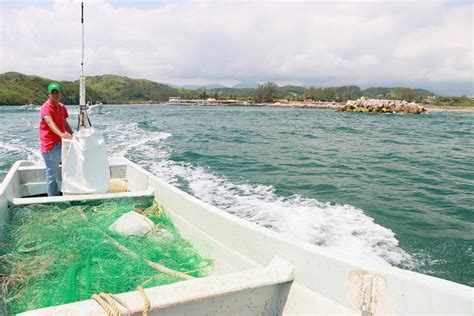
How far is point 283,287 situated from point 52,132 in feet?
15.5

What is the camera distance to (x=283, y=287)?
2.98 metres

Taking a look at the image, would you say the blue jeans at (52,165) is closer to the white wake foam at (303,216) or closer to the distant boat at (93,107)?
the distant boat at (93,107)

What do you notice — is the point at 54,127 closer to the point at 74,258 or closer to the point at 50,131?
the point at 50,131

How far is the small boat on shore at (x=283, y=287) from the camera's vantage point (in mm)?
2244

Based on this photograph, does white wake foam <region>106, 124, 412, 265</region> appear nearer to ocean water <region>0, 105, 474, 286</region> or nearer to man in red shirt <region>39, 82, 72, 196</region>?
ocean water <region>0, 105, 474, 286</region>

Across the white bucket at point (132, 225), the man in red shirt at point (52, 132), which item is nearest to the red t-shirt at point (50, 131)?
the man in red shirt at point (52, 132)

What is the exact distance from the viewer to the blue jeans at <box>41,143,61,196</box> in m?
5.84

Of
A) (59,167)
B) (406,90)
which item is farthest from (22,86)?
(59,167)

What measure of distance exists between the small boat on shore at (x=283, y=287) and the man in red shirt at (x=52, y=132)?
10.8 feet

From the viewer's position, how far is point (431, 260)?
5789mm

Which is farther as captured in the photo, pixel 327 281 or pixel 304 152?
pixel 304 152

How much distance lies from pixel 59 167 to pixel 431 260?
658 centimetres

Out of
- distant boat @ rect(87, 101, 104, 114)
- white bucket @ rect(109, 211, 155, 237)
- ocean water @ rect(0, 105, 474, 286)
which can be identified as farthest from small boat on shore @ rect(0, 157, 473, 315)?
distant boat @ rect(87, 101, 104, 114)

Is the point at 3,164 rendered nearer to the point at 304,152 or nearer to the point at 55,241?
the point at 55,241
